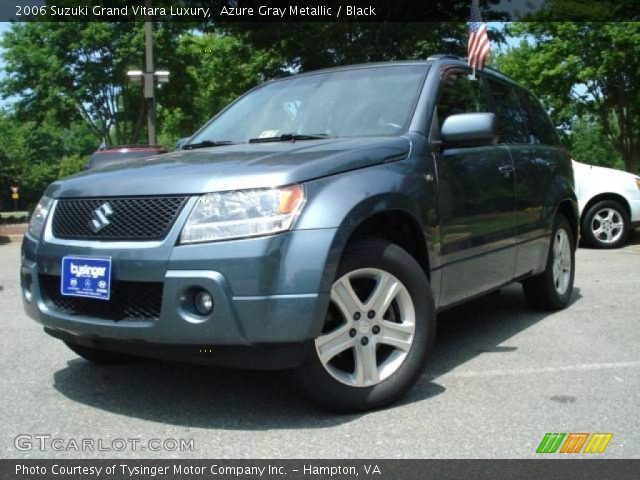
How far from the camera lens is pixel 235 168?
2.98 m

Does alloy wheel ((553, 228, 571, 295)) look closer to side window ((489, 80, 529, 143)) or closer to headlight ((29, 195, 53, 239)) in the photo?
side window ((489, 80, 529, 143))

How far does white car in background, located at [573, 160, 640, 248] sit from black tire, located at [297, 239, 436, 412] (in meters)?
7.72

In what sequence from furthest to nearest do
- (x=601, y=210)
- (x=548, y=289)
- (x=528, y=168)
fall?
1. (x=601, y=210)
2. (x=548, y=289)
3. (x=528, y=168)

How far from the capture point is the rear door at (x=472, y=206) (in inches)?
147

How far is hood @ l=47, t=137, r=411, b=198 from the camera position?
2.88 m

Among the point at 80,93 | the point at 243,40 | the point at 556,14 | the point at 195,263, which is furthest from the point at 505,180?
the point at 80,93

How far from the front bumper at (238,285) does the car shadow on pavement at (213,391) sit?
0.39 meters

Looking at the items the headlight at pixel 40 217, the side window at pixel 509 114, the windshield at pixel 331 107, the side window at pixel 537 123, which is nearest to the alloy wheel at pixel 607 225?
the side window at pixel 537 123

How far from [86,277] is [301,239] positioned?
3.16ft

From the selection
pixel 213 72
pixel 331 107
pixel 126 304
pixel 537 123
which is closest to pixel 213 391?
pixel 126 304

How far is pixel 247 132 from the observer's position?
416 cm

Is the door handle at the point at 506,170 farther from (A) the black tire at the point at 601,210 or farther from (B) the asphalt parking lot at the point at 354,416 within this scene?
(A) the black tire at the point at 601,210

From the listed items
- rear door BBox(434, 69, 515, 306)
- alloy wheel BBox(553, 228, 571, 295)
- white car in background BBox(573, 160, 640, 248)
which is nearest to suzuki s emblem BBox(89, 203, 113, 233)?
rear door BBox(434, 69, 515, 306)

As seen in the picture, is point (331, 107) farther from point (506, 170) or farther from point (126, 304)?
point (126, 304)
